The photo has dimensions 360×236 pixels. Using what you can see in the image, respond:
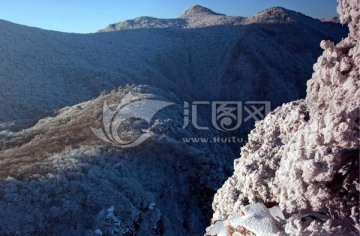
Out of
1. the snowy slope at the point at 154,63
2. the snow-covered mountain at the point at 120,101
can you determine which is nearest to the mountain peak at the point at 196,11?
the snow-covered mountain at the point at 120,101

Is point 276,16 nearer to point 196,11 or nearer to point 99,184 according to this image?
point 196,11

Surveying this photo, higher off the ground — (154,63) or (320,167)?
(154,63)

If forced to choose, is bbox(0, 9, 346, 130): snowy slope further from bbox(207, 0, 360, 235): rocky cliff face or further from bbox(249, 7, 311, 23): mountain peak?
→ bbox(207, 0, 360, 235): rocky cliff face

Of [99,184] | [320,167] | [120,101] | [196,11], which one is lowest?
[99,184]

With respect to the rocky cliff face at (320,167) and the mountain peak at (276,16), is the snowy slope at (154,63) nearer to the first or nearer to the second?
the mountain peak at (276,16)

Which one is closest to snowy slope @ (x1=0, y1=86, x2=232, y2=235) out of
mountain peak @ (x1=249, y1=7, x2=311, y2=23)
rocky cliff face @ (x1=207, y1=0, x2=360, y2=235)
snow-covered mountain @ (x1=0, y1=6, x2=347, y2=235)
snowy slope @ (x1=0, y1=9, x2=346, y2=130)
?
snow-covered mountain @ (x1=0, y1=6, x2=347, y2=235)

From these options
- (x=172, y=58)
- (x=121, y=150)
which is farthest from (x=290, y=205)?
(x=172, y=58)

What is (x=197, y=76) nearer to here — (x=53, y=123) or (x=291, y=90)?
(x=291, y=90)

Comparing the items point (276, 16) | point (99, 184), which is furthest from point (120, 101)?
point (276, 16)
